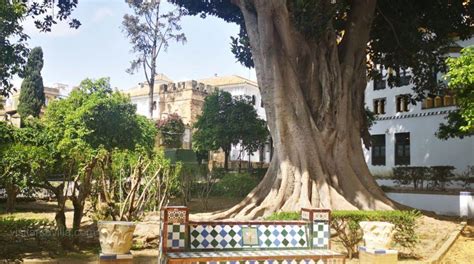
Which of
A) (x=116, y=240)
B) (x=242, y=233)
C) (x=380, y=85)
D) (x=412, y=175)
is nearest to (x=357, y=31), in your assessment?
(x=242, y=233)

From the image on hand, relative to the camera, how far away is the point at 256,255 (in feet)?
17.3

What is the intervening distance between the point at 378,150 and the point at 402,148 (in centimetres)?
194

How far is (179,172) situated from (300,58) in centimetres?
691

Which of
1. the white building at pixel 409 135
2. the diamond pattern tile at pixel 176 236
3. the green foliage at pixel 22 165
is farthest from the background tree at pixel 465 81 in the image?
the white building at pixel 409 135

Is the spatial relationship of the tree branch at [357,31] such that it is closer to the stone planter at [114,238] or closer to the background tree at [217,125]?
the stone planter at [114,238]

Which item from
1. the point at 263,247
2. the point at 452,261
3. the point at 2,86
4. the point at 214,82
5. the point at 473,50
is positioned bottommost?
the point at 452,261

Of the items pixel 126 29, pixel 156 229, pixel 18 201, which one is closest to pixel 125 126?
pixel 18 201

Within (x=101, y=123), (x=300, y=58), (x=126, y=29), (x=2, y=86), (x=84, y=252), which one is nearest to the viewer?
(x=84, y=252)

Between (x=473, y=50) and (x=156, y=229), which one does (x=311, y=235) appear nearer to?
(x=156, y=229)

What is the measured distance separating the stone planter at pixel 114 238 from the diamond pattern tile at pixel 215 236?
80 cm

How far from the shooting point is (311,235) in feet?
19.3

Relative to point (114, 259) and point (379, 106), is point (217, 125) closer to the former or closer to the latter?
point (379, 106)

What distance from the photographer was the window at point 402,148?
26608mm

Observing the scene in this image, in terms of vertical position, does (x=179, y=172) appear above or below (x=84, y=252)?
above
